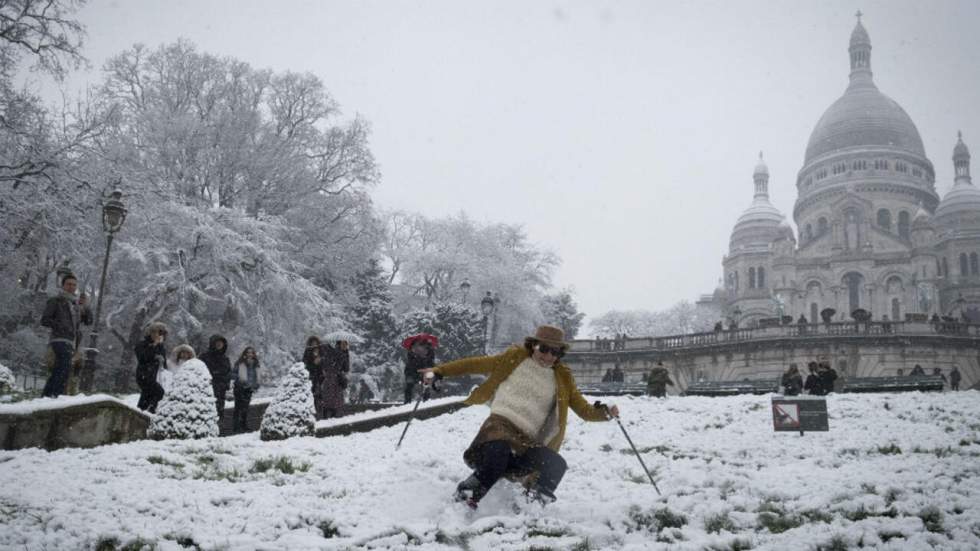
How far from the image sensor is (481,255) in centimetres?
5834

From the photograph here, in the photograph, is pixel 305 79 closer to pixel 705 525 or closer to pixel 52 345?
pixel 52 345

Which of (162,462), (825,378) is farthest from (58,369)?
(825,378)

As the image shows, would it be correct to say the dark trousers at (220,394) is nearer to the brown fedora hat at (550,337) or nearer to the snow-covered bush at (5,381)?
the snow-covered bush at (5,381)

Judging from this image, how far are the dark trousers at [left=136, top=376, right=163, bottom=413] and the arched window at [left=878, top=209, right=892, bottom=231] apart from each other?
87.9m

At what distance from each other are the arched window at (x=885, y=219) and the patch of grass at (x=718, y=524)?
89.5 meters

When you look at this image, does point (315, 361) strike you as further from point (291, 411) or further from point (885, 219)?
point (885, 219)

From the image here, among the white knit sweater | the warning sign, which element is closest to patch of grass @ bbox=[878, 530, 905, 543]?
the white knit sweater

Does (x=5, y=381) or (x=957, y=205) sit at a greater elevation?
(x=957, y=205)

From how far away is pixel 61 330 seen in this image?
11.4 metres

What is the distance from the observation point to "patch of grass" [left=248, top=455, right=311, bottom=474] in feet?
29.9

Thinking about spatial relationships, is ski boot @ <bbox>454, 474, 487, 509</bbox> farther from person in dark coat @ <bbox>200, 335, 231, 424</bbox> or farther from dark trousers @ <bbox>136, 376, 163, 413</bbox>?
person in dark coat @ <bbox>200, 335, 231, 424</bbox>

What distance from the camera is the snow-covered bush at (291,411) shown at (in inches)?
470

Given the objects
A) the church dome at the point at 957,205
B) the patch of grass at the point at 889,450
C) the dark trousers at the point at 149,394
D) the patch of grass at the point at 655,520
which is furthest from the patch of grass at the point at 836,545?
the church dome at the point at 957,205

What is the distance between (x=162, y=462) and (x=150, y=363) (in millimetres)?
4337
